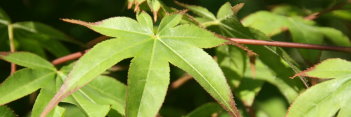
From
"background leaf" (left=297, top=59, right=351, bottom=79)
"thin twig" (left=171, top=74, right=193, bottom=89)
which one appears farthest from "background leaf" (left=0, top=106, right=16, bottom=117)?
"background leaf" (left=297, top=59, right=351, bottom=79)

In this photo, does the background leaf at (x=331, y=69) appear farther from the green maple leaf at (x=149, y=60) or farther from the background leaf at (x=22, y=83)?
the background leaf at (x=22, y=83)

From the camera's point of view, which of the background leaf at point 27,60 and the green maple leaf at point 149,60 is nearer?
the green maple leaf at point 149,60

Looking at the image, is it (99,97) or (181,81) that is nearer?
(99,97)

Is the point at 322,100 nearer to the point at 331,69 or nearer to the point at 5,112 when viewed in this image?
the point at 331,69

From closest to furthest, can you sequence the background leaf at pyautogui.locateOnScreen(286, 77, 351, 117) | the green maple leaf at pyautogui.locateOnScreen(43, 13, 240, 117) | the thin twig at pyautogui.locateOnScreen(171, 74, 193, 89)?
the green maple leaf at pyautogui.locateOnScreen(43, 13, 240, 117) < the background leaf at pyautogui.locateOnScreen(286, 77, 351, 117) < the thin twig at pyautogui.locateOnScreen(171, 74, 193, 89)

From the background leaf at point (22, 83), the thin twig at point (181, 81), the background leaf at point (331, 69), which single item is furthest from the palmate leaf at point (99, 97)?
the background leaf at point (331, 69)

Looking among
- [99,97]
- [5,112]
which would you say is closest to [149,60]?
[99,97]

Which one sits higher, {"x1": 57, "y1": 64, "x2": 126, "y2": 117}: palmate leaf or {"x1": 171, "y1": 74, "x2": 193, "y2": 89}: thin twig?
{"x1": 171, "y1": 74, "x2": 193, "y2": 89}: thin twig

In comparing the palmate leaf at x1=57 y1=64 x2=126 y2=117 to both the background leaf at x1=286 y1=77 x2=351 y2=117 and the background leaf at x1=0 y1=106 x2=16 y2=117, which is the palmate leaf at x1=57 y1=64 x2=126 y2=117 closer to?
the background leaf at x1=0 y1=106 x2=16 y2=117

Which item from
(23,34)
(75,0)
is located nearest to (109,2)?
(75,0)
